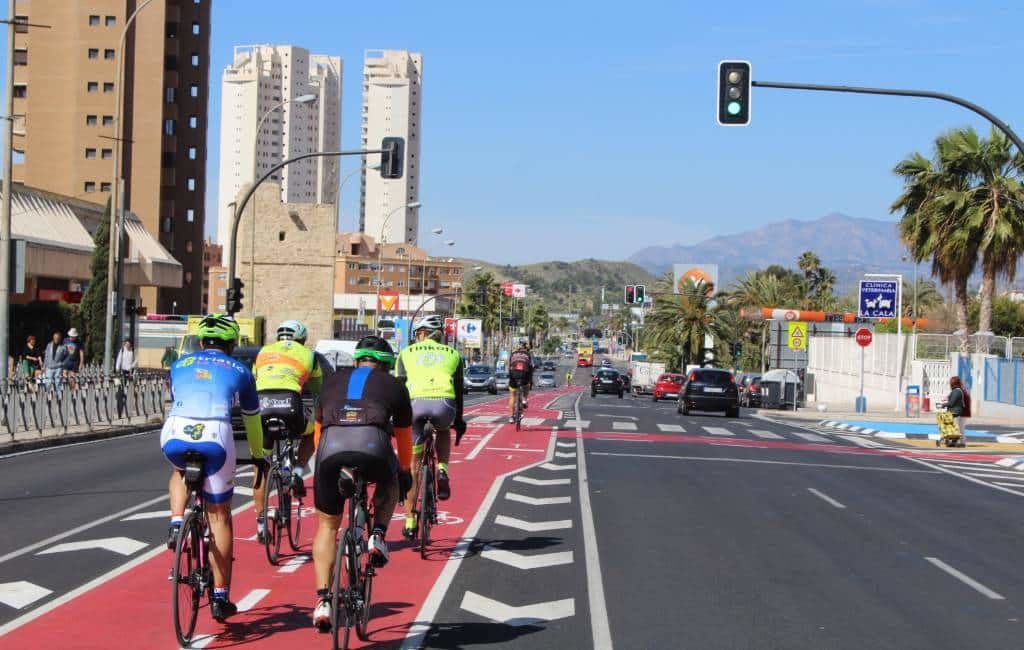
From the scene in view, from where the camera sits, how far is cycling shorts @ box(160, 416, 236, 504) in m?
7.88

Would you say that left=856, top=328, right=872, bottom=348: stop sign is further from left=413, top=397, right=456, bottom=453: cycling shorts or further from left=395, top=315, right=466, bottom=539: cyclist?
left=413, top=397, right=456, bottom=453: cycling shorts

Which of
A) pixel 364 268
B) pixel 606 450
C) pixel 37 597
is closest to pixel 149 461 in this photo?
pixel 606 450

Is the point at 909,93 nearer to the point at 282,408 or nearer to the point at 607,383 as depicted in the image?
the point at 282,408

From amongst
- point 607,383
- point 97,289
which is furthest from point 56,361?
point 607,383

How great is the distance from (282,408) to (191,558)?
136 inches

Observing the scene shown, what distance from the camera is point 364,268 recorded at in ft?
562

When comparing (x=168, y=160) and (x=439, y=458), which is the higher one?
(x=168, y=160)

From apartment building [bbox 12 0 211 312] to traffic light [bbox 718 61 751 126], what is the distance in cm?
6625

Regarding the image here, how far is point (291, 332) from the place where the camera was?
1154 centimetres

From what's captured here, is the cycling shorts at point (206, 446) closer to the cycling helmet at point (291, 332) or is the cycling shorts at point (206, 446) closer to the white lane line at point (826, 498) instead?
the cycling helmet at point (291, 332)

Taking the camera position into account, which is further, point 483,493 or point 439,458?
point 483,493

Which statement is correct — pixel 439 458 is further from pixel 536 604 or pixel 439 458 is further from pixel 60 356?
pixel 60 356

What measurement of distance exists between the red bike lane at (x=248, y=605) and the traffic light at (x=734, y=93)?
33.0 feet

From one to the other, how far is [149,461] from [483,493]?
6370mm
